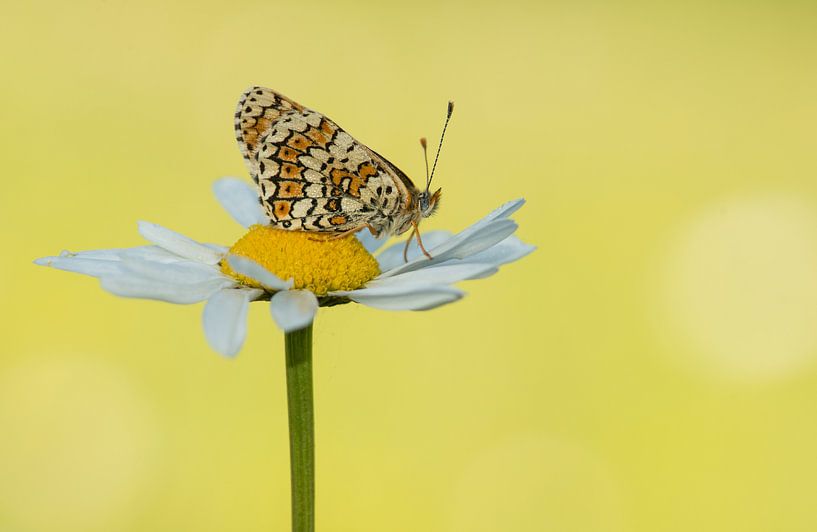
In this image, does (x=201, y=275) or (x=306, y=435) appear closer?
(x=306, y=435)

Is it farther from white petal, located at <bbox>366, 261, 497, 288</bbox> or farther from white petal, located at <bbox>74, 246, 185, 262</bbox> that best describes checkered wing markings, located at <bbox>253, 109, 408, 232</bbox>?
white petal, located at <bbox>74, 246, 185, 262</bbox>

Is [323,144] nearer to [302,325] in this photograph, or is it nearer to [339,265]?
[339,265]

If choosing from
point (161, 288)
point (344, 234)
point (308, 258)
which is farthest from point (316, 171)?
point (161, 288)

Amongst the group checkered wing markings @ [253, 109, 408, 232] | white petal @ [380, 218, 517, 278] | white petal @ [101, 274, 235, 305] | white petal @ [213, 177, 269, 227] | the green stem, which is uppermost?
white petal @ [213, 177, 269, 227]

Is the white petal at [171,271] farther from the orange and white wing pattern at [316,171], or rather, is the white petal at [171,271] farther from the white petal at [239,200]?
the white petal at [239,200]

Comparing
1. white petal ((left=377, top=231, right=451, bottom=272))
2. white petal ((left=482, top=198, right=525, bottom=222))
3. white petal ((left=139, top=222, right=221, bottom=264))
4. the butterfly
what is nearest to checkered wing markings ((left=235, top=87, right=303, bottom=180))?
the butterfly

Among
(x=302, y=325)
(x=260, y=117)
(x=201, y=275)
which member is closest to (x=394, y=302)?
(x=302, y=325)
